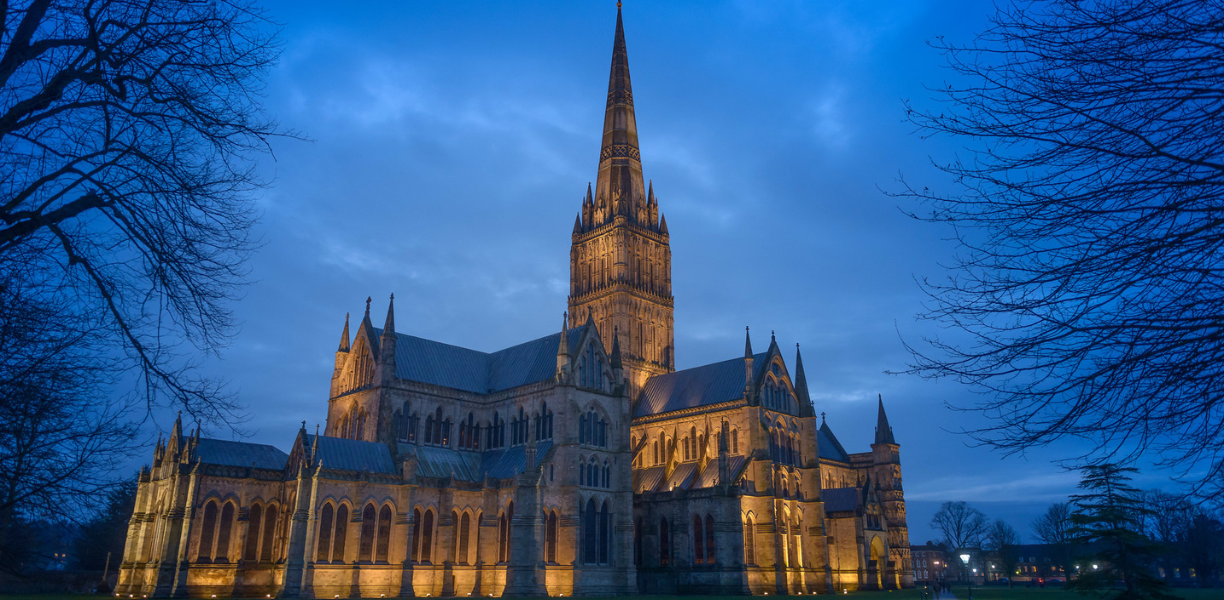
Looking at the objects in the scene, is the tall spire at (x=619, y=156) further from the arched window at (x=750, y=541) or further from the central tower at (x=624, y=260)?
the arched window at (x=750, y=541)

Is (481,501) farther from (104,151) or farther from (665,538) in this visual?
(104,151)

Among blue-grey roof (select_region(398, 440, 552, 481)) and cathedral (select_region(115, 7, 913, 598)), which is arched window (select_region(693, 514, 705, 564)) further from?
blue-grey roof (select_region(398, 440, 552, 481))

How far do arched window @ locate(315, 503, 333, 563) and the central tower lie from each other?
37.3m

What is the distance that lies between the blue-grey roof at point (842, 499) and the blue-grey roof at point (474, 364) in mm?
26583

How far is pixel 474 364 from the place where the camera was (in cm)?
6606

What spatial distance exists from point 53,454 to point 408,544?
39.6m

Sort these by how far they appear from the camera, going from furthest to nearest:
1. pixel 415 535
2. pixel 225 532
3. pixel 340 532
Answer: pixel 415 535 < pixel 340 532 < pixel 225 532

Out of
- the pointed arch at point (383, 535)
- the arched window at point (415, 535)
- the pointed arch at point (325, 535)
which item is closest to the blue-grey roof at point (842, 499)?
the arched window at point (415, 535)

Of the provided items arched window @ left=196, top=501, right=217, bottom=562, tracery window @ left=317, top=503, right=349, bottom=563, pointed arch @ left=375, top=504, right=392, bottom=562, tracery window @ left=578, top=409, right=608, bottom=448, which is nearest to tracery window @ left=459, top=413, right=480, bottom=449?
tracery window @ left=578, top=409, right=608, bottom=448

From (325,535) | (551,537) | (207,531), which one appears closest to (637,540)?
(551,537)

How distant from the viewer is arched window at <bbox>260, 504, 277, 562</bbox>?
48031mm

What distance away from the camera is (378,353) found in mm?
58406

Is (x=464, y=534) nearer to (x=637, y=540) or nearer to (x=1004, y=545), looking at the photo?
(x=637, y=540)

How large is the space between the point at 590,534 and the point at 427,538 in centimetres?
1078
